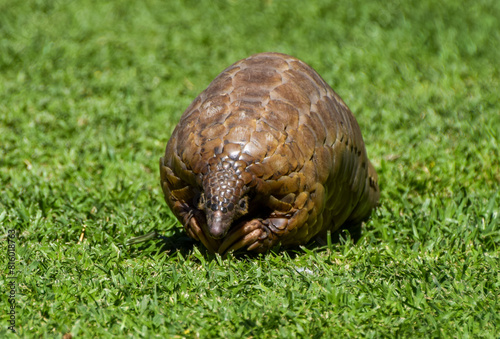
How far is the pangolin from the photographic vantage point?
136 inches

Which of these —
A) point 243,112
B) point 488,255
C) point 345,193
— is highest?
point 243,112

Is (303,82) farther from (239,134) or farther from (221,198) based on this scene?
(221,198)

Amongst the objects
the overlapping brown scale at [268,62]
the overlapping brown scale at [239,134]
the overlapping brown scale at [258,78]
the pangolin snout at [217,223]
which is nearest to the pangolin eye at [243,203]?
the pangolin snout at [217,223]

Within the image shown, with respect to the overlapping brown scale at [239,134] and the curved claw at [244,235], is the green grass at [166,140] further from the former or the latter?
the overlapping brown scale at [239,134]

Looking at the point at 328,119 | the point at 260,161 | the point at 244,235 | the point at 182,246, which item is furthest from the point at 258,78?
the point at 182,246

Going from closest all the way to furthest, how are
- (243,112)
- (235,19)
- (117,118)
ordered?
(243,112) → (117,118) → (235,19)

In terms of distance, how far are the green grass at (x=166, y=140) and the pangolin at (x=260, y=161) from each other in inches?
10.3

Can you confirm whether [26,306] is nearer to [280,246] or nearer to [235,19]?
[280,246]

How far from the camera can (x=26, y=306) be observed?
3.35 meters

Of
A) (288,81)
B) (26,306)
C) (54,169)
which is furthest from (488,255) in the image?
(54,169)

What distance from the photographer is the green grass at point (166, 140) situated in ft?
11.0

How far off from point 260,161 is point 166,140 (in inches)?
93.1

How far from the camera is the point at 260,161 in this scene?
11.4 ft

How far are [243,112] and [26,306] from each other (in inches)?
57.8
